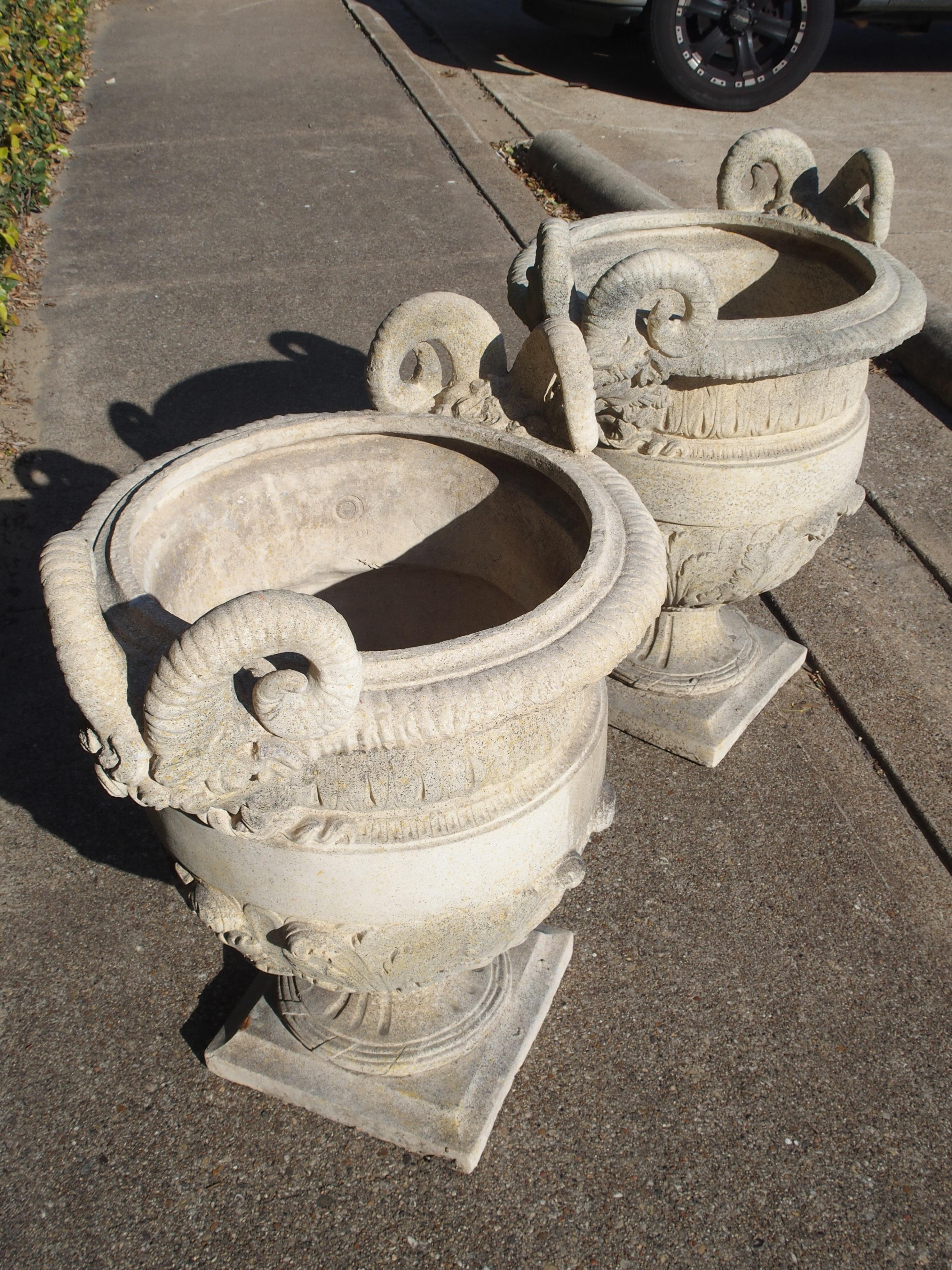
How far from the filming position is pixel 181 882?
6.14 feet

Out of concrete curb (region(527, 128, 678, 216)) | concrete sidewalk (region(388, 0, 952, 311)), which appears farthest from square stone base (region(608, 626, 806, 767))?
concrete curb (region(527, 128, 678, 216))

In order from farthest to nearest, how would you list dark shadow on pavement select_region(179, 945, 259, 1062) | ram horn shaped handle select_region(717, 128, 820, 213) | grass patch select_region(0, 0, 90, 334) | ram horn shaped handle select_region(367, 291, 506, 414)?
grass patch select_region(0, 0, 90, 334) < ram horn shaped handle select_region(717, 128, 820, 213) < dark shadow on pavement select_region(179, 945, 259, 1062) < ram horn shaped handle select_region(367, 291, 506, 414)

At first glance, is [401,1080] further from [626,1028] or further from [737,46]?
[737,46]

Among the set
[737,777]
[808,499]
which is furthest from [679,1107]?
[808,499]

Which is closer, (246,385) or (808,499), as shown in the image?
(808,499)

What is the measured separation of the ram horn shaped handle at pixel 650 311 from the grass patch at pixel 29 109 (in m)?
3.77

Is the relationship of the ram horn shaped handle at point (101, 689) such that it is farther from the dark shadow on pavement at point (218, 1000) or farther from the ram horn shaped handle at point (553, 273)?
the ram horn shaped handle at point (553, 273)

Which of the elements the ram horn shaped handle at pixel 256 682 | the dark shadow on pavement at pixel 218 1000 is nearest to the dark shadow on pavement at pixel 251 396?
the dark shadow on pavement at pixel 218 1000

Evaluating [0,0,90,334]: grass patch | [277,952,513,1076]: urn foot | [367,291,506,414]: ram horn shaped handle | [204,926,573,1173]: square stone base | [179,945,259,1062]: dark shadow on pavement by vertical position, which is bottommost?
[179,945,259,1062]: dark shadow on pavement

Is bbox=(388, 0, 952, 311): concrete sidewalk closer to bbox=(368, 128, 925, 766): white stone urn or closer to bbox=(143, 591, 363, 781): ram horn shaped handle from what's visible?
bbox=(368, 128, 925, 766): white stone urn

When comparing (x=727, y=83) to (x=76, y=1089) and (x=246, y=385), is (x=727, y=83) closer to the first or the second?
(x=246, y=385)

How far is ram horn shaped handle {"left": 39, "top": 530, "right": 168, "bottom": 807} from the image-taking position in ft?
4.74

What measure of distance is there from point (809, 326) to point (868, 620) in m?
1.49

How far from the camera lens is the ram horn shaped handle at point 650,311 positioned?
2.05 metres
